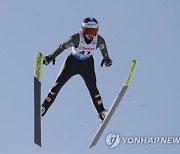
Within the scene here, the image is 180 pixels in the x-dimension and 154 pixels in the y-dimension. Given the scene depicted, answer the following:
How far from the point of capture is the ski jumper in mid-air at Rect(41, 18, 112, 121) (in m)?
10.7

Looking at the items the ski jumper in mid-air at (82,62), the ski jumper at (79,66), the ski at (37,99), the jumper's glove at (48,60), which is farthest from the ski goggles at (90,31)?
the ski at (37,99)

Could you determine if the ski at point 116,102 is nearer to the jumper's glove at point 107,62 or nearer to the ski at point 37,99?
the jumper's glove at point 107,62

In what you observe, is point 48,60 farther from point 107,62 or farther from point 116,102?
point 116,102

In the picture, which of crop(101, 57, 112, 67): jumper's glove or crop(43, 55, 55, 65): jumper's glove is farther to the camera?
crop(101, 57, 112, 67): jumper's glove

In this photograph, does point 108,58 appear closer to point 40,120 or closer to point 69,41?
point 69,41

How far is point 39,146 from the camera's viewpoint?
1081cm

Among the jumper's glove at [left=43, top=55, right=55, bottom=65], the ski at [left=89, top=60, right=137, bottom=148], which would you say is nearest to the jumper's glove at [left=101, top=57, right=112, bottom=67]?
the ski at [left=89, top=60, right=137, bottom=148]

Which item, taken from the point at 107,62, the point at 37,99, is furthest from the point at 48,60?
the point at 107,62

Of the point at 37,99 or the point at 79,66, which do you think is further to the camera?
the point at 79,66

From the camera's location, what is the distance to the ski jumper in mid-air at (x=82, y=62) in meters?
10.7

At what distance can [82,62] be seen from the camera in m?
11.2

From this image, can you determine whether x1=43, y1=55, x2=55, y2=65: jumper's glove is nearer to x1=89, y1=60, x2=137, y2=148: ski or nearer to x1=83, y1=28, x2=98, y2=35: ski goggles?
x1=83, y1=28, x2=98, y2=35: ski goggles

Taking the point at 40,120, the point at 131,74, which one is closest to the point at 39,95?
the point at 40,120

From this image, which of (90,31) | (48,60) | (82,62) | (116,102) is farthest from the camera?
(116,102)
